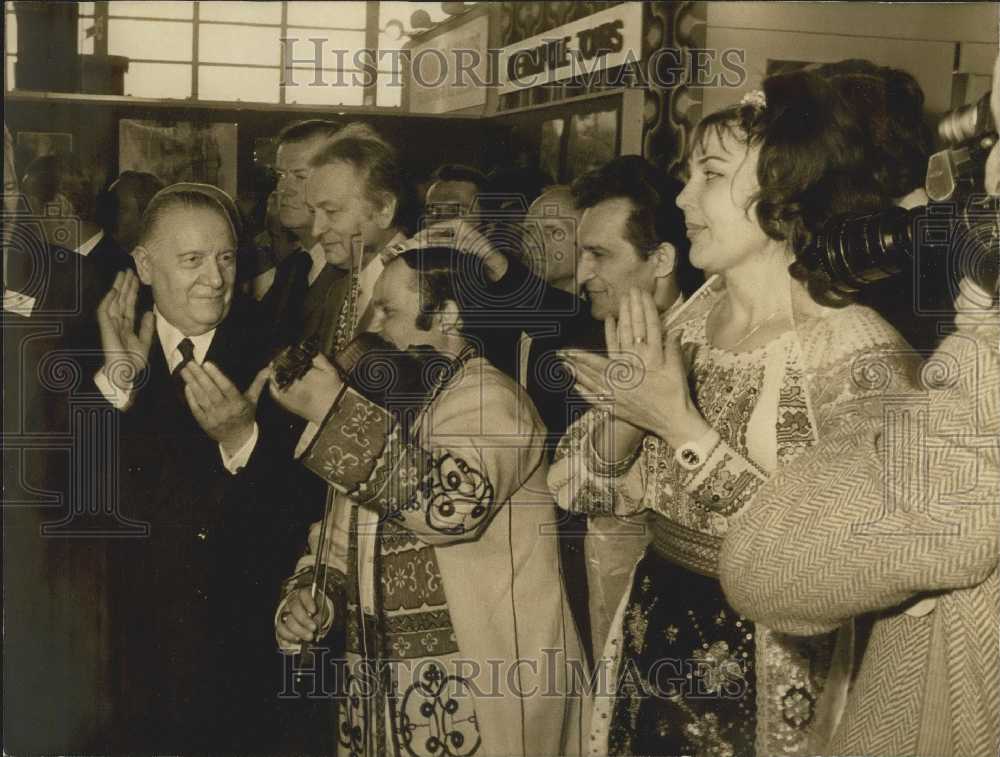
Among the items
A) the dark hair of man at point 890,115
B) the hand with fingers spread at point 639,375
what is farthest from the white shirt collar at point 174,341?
the dark hair of man at point 890,115

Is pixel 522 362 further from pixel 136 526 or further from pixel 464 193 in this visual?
pixel 136 526

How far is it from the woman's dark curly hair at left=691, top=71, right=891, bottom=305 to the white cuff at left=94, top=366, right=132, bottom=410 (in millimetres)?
1155

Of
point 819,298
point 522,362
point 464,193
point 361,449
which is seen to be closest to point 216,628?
point 361,449

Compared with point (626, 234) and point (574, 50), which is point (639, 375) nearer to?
point (626, 234)

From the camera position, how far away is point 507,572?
1.97m

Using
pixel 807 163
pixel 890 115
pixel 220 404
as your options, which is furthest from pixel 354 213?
pixel 890 115

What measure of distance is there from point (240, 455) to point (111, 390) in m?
0.26

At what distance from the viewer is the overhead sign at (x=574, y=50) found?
1971 millimetres

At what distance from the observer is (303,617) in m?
1.99

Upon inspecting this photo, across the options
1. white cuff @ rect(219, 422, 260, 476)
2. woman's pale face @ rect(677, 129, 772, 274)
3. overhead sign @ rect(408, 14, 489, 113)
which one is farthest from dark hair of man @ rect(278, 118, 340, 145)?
woman's pale face @ rect(677, 129, 772, 274)

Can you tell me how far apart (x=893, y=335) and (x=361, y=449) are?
93 cm

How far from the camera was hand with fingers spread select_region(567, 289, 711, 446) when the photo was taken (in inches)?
74.9

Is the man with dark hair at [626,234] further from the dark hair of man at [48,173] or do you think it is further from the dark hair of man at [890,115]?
the dark hair of man at [48,173]

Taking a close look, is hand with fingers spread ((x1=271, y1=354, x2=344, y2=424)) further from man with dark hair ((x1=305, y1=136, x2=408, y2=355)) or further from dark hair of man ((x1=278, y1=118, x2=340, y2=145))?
dark hair of man ((x1=278, y1=118, x2=340, y2=145))
